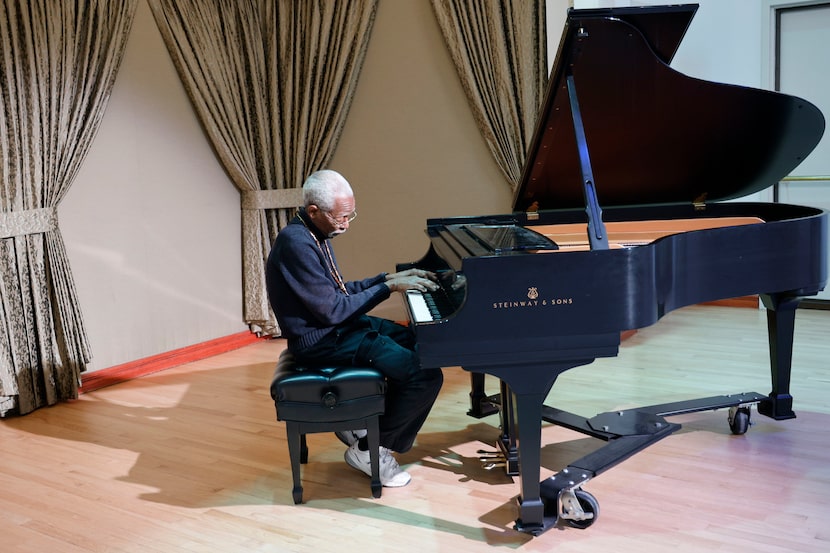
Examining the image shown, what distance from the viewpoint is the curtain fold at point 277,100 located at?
5.38 m

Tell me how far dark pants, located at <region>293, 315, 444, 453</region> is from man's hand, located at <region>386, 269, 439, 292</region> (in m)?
0.24

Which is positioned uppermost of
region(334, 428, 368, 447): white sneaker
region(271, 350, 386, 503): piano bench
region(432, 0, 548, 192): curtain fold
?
region(432, 0, 548, 192): curtain fold

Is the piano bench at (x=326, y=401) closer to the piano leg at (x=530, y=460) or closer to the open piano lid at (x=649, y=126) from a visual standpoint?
the piano leg at (x=530, y=460)

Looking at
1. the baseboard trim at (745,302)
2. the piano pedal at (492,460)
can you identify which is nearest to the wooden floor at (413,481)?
the piano pedal at (492,460)

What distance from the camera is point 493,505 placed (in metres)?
2.83

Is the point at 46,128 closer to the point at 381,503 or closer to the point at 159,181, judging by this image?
the point at 159,181

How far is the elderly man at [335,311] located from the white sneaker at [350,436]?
0.45ft

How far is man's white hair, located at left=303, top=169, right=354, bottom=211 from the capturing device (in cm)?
296

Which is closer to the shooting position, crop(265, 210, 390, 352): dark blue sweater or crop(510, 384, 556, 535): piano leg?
crop(510, 384, 556, 535): piano leg

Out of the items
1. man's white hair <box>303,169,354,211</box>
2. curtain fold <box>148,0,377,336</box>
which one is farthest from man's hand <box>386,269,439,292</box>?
curtain fold <box>148,0,377,336</box>

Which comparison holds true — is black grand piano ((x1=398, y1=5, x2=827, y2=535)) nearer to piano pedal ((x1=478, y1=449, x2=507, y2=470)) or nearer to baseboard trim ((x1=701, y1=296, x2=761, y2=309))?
piano pedal ((x1=478, y1=449, x2=507, y2=470))

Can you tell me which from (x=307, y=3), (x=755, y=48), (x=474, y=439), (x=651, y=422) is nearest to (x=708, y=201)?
(x=651, y=422)

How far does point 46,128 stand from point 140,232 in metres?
0.82

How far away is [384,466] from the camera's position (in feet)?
10.0
